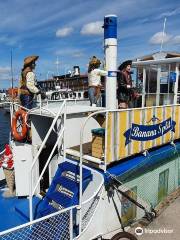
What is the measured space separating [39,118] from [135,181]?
8.34 ft

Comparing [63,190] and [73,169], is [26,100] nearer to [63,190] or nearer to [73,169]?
[73,169]

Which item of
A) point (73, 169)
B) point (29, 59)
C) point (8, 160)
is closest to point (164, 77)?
point (29, 59)

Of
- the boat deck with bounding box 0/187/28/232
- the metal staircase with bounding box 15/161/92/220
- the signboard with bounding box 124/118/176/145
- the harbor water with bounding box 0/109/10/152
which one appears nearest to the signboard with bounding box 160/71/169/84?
the signboard with bounding box 124/118/176/145

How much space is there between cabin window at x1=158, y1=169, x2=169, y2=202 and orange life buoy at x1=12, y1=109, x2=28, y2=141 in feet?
11.4

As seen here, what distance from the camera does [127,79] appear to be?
7.13 metres

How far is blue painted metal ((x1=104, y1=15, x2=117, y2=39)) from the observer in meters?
5.84

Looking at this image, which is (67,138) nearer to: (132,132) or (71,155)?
(71,155)

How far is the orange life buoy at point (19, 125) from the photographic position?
616 centimetres

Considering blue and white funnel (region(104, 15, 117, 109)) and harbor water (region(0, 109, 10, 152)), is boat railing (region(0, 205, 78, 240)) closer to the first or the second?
blue and white funnel (region(104, 15, 117, 109))

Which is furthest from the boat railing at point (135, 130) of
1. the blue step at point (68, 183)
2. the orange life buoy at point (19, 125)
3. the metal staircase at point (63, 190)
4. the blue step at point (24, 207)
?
the orange life buoy at point (19, 125)

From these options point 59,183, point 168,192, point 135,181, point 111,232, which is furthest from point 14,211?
point 168,192

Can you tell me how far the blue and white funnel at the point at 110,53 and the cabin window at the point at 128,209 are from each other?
79.0 inches

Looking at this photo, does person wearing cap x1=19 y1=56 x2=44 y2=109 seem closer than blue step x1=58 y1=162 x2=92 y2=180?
No

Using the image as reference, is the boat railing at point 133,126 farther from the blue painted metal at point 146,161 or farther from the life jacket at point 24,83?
the life jacket at point 24,83
